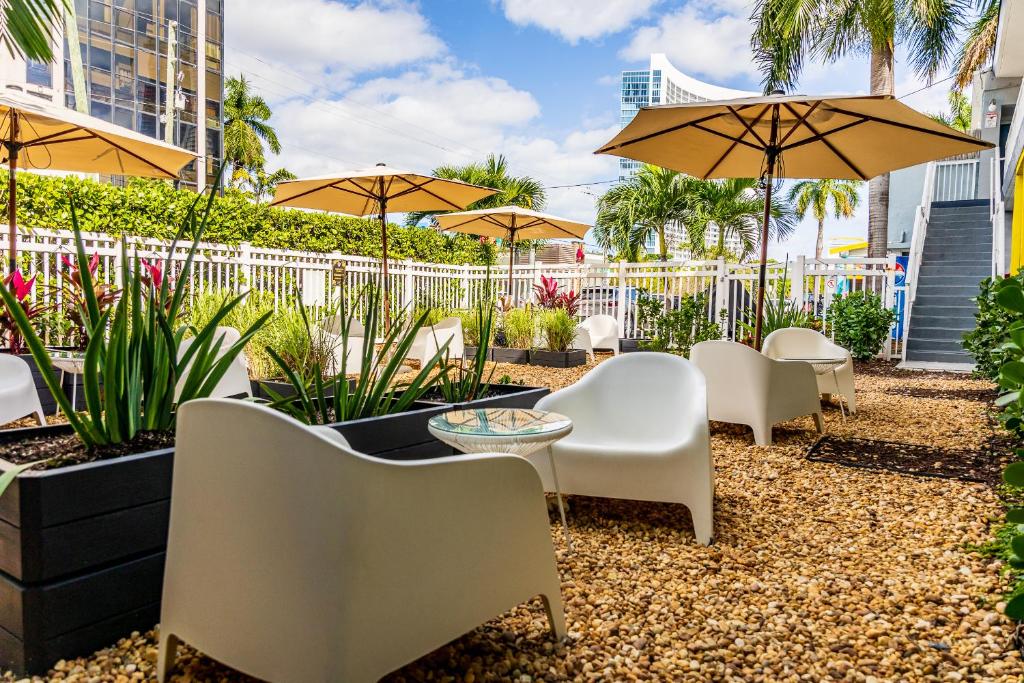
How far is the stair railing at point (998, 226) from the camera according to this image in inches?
394

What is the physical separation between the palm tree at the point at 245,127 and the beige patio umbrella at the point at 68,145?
27.5 meters

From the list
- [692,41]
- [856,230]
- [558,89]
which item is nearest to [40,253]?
[558,89]

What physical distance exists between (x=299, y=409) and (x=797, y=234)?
1830 centimetres

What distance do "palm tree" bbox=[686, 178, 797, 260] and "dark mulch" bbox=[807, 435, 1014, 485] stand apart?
11.5m

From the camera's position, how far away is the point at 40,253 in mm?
7449

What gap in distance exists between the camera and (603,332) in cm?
988

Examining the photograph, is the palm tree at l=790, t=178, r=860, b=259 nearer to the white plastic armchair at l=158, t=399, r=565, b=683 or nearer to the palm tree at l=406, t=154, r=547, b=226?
the palm tree at l=406, t=154, r=547, b=226

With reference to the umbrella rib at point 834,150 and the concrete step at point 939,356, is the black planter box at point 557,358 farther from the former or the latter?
the concrete step at point 939,356

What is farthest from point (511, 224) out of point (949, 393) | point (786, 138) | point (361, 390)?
point (361, 390)

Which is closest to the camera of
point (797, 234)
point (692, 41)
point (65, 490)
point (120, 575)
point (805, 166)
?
point (65, 490)

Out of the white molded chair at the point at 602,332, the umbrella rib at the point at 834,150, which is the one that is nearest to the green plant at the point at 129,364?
the umbrella rib at the point at 834,150

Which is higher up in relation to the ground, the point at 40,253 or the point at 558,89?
the point at 558,89

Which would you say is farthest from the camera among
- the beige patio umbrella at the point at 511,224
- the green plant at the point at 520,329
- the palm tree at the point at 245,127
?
the palm tree at the point at 245,127

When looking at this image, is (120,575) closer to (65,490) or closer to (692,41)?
(65,490)
